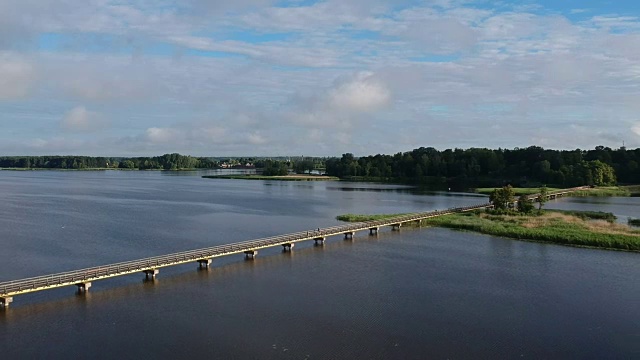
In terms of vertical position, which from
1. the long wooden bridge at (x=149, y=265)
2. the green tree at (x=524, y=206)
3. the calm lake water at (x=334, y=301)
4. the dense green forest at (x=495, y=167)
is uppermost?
the dense green forest at (x=495, y=167)

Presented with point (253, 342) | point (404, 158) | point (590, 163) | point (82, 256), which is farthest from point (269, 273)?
point (404, 158)

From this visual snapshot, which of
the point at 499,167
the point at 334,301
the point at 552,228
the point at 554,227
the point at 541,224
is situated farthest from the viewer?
the point at 499,167

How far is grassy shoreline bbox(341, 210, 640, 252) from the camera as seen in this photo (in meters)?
43.5

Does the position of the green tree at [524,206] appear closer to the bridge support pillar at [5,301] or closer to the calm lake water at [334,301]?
the calm lake water at [334,301]

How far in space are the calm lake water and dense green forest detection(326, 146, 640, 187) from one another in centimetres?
7489

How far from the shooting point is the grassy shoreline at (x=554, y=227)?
43531 mm

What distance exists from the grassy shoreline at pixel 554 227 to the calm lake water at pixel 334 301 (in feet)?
6.98

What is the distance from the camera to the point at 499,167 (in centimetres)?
13500

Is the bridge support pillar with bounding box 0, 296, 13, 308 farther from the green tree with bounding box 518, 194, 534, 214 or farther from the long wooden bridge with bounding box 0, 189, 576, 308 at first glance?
the green tree with bounding box 518, 194, 534, 214

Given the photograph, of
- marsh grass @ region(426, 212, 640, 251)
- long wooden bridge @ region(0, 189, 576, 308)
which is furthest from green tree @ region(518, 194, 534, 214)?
long wooden bridge @ region(0, 189, 576, 308)

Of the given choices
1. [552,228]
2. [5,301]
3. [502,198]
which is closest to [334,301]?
[5,301]

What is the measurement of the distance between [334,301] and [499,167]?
11616cm

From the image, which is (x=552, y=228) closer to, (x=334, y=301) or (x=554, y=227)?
(x=554, y=227)

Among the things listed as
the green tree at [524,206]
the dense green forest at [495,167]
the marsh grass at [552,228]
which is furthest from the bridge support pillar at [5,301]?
the dense green forest at [495,167]
